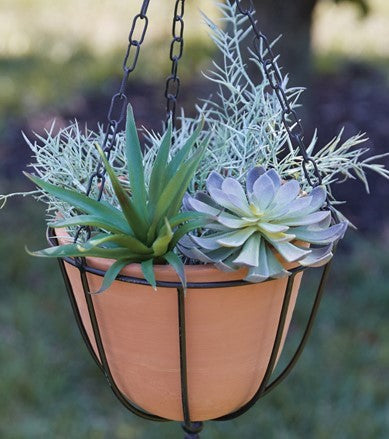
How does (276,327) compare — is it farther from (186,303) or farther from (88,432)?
(88,432)

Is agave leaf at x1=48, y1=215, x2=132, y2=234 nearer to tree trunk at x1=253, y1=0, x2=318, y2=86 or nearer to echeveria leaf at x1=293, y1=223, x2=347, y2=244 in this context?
echeveria leaf at x1=293, y1=223, x2=347, y2=244

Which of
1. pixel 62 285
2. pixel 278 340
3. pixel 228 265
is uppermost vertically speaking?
pixel 228 265

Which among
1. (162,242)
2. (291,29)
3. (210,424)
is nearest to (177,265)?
(162,242)

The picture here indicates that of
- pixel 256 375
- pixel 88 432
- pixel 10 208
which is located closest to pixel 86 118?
pixel 10 208

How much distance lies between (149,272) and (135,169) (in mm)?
125

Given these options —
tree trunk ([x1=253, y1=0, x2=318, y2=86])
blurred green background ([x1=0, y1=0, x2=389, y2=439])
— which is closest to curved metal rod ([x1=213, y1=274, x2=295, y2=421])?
blurred green background ([x1=0, y1=0, x2=389, y2=439])

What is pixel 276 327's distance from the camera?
2.84 ft

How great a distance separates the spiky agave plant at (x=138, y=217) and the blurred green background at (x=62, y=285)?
273mm

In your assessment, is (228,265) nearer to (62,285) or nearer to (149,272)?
(149,272)

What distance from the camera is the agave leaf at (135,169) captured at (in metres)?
0.79

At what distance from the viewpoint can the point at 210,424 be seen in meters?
1.74

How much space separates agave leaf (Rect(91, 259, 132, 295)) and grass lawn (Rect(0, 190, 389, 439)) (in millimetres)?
1057

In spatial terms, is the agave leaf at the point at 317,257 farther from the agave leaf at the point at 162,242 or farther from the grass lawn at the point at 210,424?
the grass lawn at the point at 210,424

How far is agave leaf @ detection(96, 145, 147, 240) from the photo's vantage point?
0.74 m
